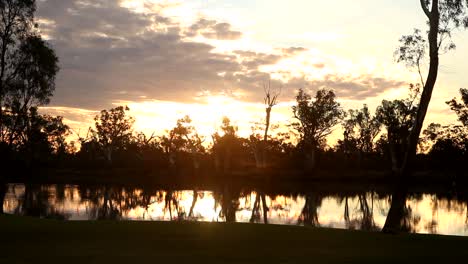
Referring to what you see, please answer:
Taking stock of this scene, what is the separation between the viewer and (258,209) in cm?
3434

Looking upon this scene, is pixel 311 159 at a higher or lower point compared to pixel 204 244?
higher

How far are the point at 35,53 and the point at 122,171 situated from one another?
44.0m

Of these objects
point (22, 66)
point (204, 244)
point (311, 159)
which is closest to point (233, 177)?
point (311, 159)

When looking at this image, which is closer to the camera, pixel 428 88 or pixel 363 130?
pixel 428 88

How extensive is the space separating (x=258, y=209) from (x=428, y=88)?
17554 millimetres

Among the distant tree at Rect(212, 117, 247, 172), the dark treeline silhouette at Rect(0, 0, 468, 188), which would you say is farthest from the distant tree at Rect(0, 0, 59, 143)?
the distant tree at Rect(212, 117, 247, 172)

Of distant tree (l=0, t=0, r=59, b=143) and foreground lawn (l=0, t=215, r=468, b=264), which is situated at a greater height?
distant tree (l=0, t=0, r=59, b=143)

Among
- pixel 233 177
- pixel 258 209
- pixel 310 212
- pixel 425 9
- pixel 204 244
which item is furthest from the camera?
pixel 233 177

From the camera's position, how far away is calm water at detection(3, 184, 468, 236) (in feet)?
90.4

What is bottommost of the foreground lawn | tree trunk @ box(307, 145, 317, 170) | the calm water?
the calm water

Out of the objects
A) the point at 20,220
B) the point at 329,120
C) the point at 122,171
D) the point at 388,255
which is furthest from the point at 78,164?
the point at 388,255

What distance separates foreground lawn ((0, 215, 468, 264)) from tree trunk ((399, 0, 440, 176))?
385 centimetres

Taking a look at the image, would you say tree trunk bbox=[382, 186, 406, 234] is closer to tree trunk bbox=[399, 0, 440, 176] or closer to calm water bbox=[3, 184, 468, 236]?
tree trunk bbox=[399, 0, 440, 176]

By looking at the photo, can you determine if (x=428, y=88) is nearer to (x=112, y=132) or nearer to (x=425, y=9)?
(x=425, y=9)
